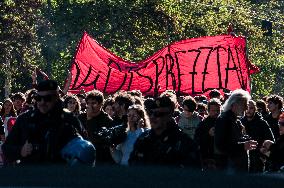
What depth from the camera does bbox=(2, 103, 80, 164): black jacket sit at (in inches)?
285

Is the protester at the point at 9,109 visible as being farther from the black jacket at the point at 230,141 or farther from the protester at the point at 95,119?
the black jacket at the point at 230,141

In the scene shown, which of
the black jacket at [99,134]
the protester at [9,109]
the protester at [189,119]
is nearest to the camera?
the black jacket at [99,134]

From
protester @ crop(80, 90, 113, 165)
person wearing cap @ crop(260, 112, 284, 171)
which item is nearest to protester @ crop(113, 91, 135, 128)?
protester @ crop(80, 90, 113, 165)

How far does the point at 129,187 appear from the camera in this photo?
3.30m

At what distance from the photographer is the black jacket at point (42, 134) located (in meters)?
7.25

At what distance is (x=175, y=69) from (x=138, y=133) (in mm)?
12536

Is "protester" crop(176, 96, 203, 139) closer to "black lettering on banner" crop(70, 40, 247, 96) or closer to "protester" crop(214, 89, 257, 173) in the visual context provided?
"protester" crop(214, 89, 257, 173)

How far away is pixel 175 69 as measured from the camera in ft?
74.3

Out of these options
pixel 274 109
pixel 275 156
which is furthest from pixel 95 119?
pixel 274 109

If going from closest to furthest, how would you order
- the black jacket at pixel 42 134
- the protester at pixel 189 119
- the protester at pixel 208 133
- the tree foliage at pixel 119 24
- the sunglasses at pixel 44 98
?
the black jacket at pixel 42 134 < the sunglasses at pixel 44 98 < the protester at pixel 208 133 < the protester at pixel 189 119 < the tree foliage at pixel 119 24

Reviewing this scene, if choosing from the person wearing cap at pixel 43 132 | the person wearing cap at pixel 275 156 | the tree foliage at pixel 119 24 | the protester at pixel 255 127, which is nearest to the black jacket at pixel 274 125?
A: the protester at pixel 255 127

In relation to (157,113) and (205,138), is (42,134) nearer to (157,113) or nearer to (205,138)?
(157,113)

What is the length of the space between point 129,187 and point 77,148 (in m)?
3.61

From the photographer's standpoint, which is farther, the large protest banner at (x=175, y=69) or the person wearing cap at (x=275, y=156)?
the large protest banner at (x=175, y=69)
